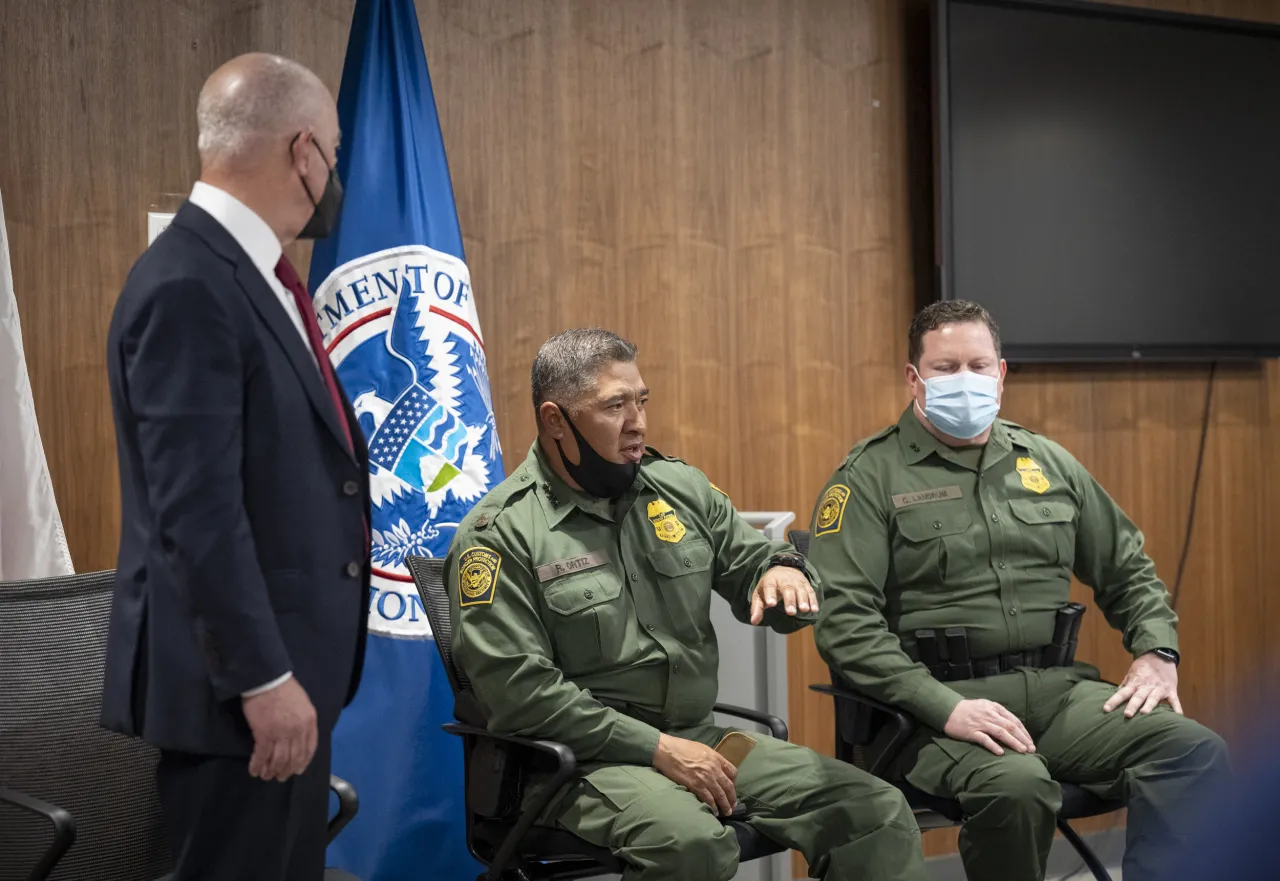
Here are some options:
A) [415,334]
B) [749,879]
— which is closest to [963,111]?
[415,334]

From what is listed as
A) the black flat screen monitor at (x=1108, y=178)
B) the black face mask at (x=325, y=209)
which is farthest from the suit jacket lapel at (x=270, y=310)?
the black flat screen monitor at (x=1108, y=178)

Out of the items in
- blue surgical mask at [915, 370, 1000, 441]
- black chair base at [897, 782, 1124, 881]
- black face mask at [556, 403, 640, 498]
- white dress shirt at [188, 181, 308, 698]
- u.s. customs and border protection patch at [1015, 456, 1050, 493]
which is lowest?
black chair base at [897, 782, 1124, 881]

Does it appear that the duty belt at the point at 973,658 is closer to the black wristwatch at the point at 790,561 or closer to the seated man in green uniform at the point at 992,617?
the seated man in green uniform at the point at 992,617

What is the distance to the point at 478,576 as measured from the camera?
2.35 metres

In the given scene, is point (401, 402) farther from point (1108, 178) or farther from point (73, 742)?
point (1108, 178)

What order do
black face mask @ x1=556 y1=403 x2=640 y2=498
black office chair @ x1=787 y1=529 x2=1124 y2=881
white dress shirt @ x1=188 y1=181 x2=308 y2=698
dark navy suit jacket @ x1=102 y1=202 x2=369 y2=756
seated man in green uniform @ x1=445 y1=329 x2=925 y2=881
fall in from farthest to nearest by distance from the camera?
black office chair @ x1=787 y1=529 x2=1124 y2=881 < black face mask @ x1=556 y1=403 x2=640 y2=498 < seated man in green uniform @ x1=445 y1=329 x2=925 y2=881 < white dress shirt @ x1=188 y1=181 x2=308 y2=698 < dark navy suit jacket @ x1=102 y1=202 x2=369 y2=756

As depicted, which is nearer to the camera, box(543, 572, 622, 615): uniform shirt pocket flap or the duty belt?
box(543, 572, 622, 615): uniform shirt pocket flap

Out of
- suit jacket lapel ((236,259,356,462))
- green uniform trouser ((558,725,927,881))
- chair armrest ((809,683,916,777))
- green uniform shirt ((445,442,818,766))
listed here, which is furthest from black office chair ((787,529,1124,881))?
suit jacket lapel ((236,259,356,462))

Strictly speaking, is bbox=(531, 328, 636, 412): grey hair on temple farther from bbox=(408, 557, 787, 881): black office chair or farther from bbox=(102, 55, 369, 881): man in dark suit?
bbox=(102, 55, 369, 881): man in dark suit

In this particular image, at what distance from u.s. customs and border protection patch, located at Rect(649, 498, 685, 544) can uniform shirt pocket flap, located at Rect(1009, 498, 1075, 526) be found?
2.77 ft

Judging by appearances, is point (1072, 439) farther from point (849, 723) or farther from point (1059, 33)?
point (849, 723)

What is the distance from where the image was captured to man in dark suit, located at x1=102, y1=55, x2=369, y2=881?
1538 millimetres

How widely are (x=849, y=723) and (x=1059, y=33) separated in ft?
7.94

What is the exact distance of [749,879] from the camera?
3.00 meters
